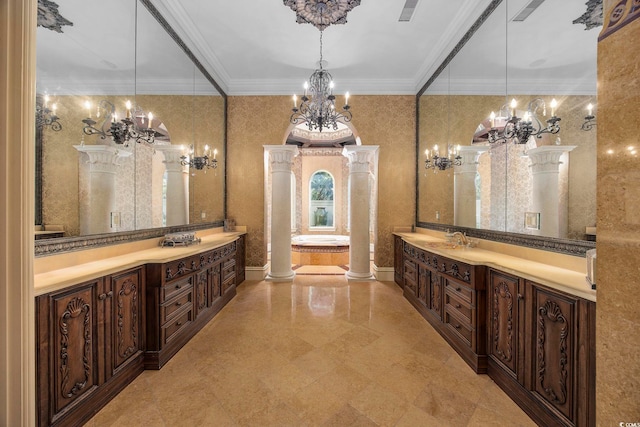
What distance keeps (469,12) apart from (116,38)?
4148 millimetres

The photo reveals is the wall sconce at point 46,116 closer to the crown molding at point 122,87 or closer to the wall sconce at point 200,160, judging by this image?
the crown molding at point 122,87

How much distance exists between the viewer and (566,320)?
1495 millimetres

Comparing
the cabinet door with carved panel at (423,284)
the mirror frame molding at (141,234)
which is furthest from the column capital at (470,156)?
the mirror frame molding at (141,234)

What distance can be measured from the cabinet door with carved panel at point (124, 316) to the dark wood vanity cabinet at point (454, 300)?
3.00 m

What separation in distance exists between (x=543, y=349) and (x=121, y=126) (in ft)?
13.0

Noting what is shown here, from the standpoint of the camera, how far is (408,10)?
3258mm

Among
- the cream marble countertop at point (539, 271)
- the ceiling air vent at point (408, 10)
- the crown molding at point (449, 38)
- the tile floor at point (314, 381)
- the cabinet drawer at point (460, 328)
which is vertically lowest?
the tile floor at point (314, 381)

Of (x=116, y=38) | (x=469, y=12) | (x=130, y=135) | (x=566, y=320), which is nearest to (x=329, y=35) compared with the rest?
(x=469, y=12)

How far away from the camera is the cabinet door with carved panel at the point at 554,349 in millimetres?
1462

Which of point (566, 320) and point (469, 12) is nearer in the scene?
point (566, 320)

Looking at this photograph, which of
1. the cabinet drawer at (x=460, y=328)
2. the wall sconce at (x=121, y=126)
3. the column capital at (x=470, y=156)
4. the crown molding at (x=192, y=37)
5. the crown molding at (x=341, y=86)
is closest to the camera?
the wall sconce at (x=121, y=126)

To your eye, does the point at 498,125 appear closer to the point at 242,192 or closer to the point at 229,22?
the point at 229,22

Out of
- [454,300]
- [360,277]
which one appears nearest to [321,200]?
[360,277]
